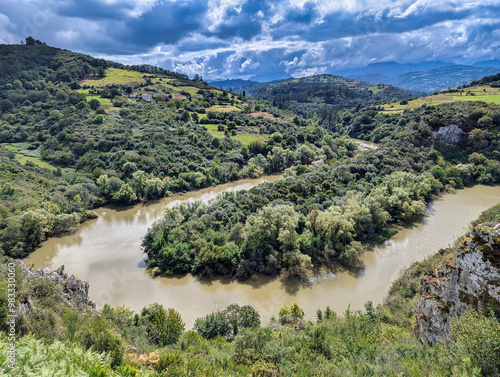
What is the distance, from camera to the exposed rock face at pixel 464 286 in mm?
10773

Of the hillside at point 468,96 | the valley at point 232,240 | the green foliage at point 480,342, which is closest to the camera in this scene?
the green foliage at point 480,342

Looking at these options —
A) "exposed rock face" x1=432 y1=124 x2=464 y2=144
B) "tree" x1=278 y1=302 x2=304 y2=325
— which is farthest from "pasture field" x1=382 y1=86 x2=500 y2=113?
"tree" x1=278 y1=302 x2=304 y2=325

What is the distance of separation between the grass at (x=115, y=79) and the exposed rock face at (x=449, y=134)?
87310mm

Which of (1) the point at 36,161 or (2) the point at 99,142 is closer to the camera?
(1) the point at 36,161

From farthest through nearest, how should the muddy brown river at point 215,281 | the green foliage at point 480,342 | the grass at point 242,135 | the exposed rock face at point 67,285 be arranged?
the grass at point 242,135, the muddy brown river at point 215,281, the exposed rock face at point 67,285, the green foliage at point 480,342

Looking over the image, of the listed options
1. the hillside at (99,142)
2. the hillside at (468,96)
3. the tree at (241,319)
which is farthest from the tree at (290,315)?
the hillside at (468,96)

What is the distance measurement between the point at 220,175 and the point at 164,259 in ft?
86.6

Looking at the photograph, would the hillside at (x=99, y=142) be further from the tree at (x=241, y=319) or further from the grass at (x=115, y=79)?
the tree at (x=241, y=319)

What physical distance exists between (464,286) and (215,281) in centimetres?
1819

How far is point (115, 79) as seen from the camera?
86.6m

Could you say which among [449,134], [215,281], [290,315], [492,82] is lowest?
[215,281]

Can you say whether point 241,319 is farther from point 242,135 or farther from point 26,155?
point 242,135

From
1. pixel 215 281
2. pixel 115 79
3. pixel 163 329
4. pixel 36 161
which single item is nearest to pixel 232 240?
pixel 215 281

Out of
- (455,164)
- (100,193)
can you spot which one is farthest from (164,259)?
(455,164)
